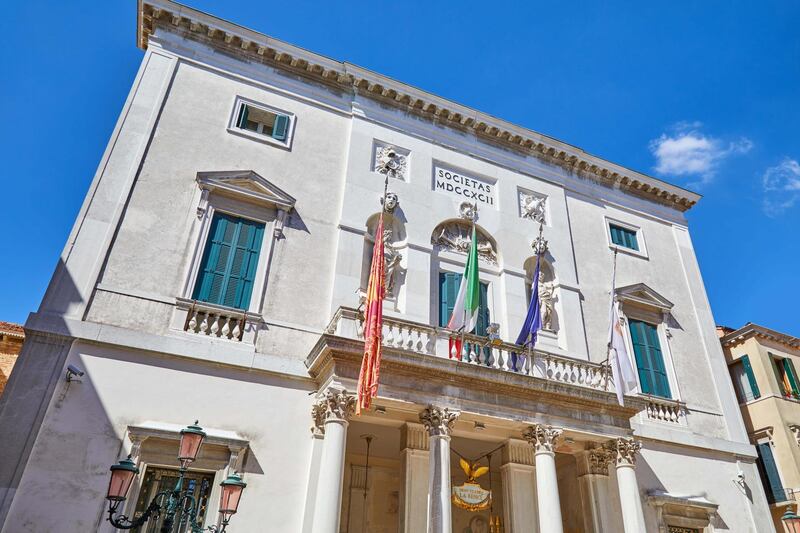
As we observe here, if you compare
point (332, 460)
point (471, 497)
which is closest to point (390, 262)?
point (332, 460)

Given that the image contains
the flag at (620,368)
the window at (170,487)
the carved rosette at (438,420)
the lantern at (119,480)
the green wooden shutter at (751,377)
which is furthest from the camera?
the green wooden shutter at (751,377)

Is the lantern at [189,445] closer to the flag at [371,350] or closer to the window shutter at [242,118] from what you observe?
the flag at [371,350]

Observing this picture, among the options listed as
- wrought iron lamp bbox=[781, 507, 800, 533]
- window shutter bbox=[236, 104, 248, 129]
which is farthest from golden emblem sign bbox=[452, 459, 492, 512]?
window shutter bbox=[236, 104, 248, 129]

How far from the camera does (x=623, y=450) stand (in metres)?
11.6

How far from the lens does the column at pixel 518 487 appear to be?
11.6m

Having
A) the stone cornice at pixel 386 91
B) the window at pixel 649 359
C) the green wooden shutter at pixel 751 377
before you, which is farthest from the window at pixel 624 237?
the green wooden shutter at pixel 751 377

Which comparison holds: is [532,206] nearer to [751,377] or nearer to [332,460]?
[751,377]

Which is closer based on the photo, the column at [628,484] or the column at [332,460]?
the column at [332,460]

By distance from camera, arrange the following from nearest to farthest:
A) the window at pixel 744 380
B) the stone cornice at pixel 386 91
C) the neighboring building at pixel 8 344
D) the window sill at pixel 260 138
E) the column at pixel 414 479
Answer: the column at pixel 414 479 → the window sill at pixel 260 138 → the stone cornice at pixel 386 91 → the neighboring building at pixel 8 344 → the window at pixel 744 380

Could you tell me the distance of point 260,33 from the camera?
48.1 feet

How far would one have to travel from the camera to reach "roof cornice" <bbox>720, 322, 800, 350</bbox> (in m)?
18.8

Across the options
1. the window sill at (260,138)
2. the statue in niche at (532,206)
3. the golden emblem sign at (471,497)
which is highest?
the statue in niche at (532,206)

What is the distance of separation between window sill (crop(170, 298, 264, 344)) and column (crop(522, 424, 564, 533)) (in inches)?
228

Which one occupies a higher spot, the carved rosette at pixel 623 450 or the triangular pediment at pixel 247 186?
the triangular pediment at pixel 247 186
